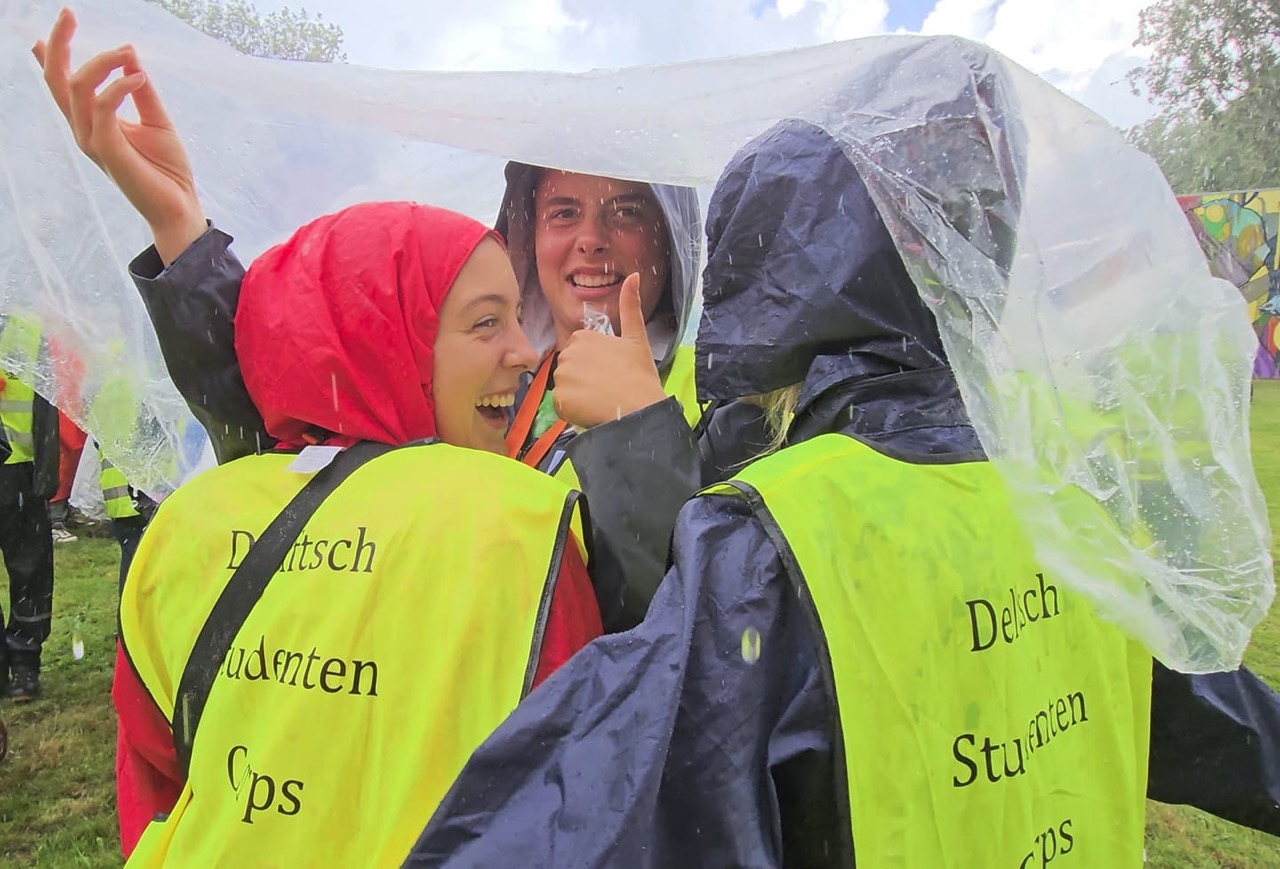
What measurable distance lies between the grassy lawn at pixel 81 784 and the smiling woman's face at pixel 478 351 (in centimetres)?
262

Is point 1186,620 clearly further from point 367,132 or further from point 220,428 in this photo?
point 367,132

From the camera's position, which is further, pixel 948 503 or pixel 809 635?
pixel 948 503

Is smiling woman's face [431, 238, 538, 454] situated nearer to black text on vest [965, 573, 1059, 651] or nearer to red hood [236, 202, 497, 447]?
red hood [236, 202, 497, 447]

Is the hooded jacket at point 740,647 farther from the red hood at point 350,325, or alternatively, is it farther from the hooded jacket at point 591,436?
the red hood at point 350,325

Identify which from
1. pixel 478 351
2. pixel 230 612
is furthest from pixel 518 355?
pixel 230 612

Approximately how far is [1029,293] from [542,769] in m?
0.72

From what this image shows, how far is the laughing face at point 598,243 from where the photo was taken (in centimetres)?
219

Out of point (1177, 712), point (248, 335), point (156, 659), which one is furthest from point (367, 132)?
point (1177, 712)

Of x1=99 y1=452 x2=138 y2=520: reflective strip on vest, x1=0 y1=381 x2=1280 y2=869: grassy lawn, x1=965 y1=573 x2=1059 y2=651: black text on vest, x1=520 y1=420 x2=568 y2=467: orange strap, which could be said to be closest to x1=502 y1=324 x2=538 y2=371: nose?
x1=520 y1=420 x2=568 y2=467: orange strap

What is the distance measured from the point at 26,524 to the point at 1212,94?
20918 mm

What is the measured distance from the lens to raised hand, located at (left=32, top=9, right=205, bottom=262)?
1428 mm

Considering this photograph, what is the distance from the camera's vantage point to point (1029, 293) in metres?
1.11

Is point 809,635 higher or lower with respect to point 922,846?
higher

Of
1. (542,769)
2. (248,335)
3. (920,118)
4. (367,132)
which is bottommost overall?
(542,769)
